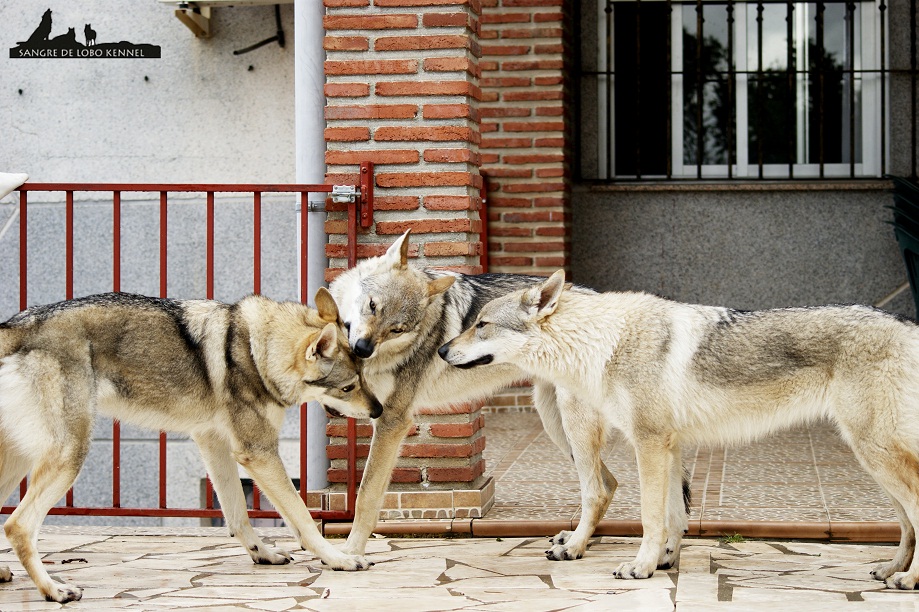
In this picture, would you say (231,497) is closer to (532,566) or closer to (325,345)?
(325,345)

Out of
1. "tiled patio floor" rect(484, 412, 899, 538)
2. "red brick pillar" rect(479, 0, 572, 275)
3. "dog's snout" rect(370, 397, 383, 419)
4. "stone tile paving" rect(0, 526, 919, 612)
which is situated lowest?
"stone tile paving" rect(0, 526, 919, 612)

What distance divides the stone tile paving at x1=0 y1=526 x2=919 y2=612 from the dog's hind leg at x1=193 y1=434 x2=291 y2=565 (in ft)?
0.22

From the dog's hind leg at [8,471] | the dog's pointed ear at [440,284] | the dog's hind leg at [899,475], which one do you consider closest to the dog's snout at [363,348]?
the dog's pointed ear at [440,284]

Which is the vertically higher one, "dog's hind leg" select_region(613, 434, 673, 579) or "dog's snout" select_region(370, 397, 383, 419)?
"dog's snout" select_region(370, 397, 383, 419)

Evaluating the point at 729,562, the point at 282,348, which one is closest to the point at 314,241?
the point at 282,348

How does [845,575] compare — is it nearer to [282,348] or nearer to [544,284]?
[544,284]

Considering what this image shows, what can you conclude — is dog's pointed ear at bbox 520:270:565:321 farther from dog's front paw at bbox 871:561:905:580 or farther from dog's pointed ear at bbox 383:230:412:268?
dog's front paw at bbox 871:561:905:580

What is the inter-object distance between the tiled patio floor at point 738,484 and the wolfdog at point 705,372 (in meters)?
0.81

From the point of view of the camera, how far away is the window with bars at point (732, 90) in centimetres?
962

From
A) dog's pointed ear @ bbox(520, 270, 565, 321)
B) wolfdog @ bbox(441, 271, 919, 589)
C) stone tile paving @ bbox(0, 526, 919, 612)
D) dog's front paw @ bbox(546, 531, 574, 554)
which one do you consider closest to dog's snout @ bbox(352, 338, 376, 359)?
wolfdog @ bbox(441, 271, 919, 589)

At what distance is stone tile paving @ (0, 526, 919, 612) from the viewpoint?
4227mm

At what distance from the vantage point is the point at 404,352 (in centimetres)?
513

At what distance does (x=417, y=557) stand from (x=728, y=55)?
20.3 ft

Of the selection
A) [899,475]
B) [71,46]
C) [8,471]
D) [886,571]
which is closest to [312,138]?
[8,471]
